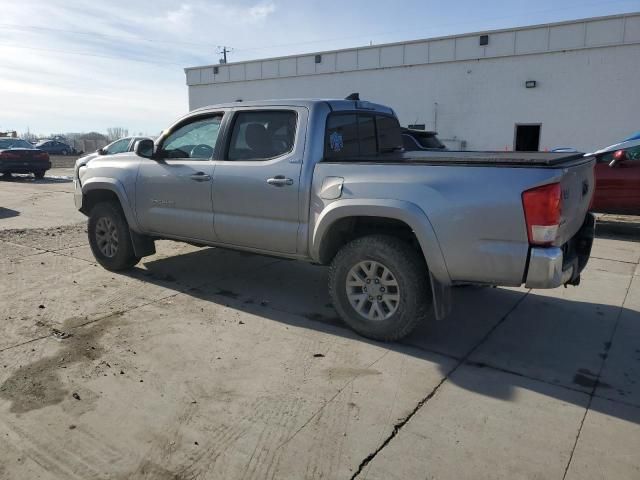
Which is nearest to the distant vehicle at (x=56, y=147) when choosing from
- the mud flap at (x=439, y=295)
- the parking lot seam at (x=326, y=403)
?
the parking lot seam at (x=326, y=403)

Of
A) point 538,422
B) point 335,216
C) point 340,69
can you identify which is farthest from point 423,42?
point 538,422

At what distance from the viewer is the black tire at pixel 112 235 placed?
19.1ft

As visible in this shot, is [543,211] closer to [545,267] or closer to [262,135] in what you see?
[545,267]

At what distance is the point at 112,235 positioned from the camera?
595 cm

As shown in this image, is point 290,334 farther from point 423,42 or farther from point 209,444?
point 423,42

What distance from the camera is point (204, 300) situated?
16.7ft

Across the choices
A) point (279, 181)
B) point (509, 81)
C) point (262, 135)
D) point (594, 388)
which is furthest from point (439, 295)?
point (509, 81)

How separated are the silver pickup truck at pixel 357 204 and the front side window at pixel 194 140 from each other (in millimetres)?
15

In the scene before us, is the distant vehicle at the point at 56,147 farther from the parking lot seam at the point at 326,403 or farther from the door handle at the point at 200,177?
the parking lot seam at the point at 326,403

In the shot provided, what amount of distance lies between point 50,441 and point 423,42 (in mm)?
19685

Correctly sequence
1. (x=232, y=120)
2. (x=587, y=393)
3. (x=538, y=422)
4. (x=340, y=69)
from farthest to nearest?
(x=340, y=69)
(x=232, y=120)
(x=587, y=393)
(x=538, y=422)

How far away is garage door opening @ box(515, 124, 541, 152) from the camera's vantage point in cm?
1794

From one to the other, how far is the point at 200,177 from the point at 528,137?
16127mm

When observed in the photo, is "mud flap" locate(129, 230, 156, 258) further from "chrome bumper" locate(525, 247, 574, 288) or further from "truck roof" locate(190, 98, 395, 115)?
"chrome bumper" locate(525, 247, 574, 288)
